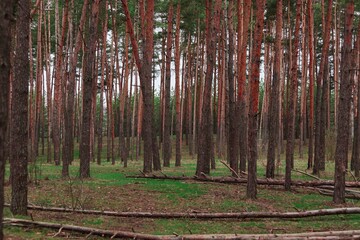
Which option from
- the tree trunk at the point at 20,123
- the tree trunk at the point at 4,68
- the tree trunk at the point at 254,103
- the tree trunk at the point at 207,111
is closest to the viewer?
the tree trunk at the point at 4,68

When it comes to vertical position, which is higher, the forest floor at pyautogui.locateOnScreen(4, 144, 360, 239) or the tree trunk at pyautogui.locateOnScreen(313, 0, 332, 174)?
the tree trunk at pyautogui.locateOnScreen(313, 0, 332, 174)

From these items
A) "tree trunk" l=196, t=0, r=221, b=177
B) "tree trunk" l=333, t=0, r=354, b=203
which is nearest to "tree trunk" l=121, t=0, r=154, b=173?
"tree trunk" l=196, t=0, r=221, b=177

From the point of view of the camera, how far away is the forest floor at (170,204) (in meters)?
9.05

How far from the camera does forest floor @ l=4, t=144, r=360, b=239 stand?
29.7 feet

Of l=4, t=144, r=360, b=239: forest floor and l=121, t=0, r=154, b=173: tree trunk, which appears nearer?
l=4, t=144, r=360, b=239: forest floor

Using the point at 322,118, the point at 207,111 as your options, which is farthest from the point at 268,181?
the point at 322,118

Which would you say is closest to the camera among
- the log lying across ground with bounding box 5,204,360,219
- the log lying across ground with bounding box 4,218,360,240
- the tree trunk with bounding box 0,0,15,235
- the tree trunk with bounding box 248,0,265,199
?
the tree trunk with bounding box 0,0,15,235

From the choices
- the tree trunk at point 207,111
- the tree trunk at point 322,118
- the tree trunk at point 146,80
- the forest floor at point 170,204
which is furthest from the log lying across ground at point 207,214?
the tree trunk at point 322,118

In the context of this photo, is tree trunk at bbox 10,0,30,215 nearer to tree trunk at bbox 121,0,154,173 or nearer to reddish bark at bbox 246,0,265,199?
reddish bark at bbox 246,0,265,199

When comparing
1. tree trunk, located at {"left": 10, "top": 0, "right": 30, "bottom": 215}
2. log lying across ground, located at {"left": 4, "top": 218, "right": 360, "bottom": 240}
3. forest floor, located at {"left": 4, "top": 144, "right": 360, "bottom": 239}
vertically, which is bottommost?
forest floor, located at {"left": 4, "top": 144, "right": 360, "bottom": 239}

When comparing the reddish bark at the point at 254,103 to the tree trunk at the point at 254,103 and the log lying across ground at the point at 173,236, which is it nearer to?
the tree trunk at the point at 254,103

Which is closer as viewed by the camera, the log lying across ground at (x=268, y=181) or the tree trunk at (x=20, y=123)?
the tree trunk at (x=20, y=123)

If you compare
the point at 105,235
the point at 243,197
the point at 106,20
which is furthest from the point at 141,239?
the point at 106,20

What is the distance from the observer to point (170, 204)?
1216cm
